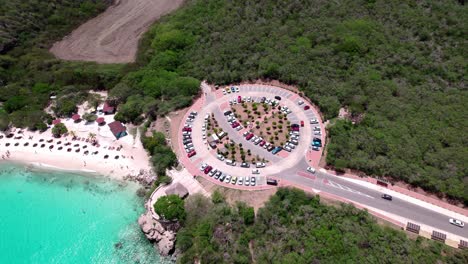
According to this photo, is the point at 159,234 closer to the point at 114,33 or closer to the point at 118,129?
the point at 118,129

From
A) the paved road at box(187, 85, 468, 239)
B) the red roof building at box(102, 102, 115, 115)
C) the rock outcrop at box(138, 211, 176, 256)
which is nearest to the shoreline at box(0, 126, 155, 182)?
the red roof building at box(102, 102, 115, 115)

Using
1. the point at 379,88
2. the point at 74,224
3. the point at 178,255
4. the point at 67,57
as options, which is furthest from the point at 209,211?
the point at 67,57

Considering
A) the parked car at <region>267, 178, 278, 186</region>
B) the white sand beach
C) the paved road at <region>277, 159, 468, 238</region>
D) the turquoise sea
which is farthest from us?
the white sand beach

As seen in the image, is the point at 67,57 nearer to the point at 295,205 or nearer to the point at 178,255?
the point at 178,255

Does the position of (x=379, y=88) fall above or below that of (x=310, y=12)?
below

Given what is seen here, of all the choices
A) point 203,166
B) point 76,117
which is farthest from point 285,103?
point 76,117

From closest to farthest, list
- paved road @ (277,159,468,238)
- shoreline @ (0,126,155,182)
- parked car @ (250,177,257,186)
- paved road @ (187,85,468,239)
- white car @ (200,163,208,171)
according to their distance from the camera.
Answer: paved road @ (277,159,468,238), paved road @ (187,85,468,239), parked car @ (250,177,257,186), white car @ (200,163,208,171), shoreline @ (0,126,155,182)

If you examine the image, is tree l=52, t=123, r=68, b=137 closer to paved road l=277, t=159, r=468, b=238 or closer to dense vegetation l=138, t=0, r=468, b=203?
dense vegetation l=138, t=0, r=468, b=203
